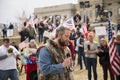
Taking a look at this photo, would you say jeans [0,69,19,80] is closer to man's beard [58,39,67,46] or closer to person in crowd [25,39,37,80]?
person in crowd [25,39,37,80]

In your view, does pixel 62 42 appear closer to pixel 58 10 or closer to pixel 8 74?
pixel 8 74

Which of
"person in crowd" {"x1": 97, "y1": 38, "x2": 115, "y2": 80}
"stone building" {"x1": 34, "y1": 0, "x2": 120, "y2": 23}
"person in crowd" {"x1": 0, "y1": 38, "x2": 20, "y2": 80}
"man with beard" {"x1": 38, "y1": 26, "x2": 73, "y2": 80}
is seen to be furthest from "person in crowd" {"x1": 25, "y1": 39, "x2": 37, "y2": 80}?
"stone building" {"x1": 34, "y1": 0, "x2": 120, "y2": 23}

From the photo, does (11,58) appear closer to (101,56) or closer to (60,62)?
(101,56)

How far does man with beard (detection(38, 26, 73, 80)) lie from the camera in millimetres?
5234

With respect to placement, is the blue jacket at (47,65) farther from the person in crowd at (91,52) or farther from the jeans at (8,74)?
the person in crowd at (91,52)

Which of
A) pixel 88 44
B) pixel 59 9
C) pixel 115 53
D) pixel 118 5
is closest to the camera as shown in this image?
pixel 115 53

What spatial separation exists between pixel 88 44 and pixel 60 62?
7.11 meters

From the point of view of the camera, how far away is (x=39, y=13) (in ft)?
300

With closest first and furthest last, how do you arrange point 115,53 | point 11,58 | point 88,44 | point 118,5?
point 11,58
point 115,53
point 88,44
point 118,5

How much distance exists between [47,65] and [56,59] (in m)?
0.16

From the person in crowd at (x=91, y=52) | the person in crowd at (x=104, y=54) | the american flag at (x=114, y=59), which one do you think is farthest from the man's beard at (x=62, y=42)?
Result: the person in crowd at (x=91, y=52)

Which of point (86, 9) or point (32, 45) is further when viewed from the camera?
point (86, 9)

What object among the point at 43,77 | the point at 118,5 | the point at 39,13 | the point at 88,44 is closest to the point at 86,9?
the point at 118,5

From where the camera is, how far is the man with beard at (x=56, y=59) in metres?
5.23
